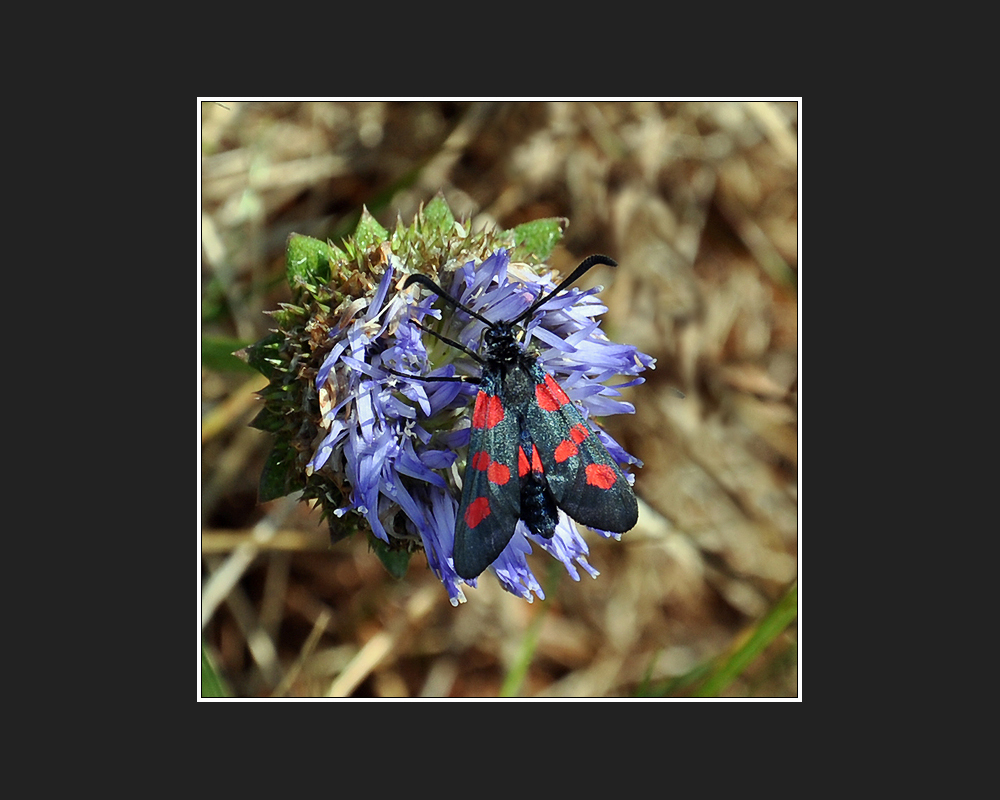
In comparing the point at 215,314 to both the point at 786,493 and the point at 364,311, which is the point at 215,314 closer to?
the point at 364,311

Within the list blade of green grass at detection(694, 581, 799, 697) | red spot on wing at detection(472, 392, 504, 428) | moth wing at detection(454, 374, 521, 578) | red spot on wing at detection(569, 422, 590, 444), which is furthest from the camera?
blade of green grass at detection(694, 581, 799, 697)

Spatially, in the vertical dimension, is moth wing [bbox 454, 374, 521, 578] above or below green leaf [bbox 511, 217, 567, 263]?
below

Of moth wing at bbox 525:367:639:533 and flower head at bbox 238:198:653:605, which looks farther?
flower head at bbox 238:198:653:605

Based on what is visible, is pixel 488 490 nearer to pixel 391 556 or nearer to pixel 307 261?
pixel 391 556

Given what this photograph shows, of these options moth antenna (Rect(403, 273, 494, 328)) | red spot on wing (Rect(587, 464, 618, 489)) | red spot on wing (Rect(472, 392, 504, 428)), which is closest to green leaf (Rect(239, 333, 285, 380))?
→ moth antenna (Rect(403, 273, 494, 328))

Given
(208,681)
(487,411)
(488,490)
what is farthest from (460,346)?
(208,681)

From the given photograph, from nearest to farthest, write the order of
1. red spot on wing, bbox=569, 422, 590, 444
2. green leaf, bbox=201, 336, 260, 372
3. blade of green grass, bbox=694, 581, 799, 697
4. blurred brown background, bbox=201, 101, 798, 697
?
red spot on wing, bbox=569, 422, 590, 444
green leaf, bbox=201, 336, 260, 372
blade of green grass, bbox=694, 581, 799, 697
blurred brown background, bbox=201, 101, 798, 697

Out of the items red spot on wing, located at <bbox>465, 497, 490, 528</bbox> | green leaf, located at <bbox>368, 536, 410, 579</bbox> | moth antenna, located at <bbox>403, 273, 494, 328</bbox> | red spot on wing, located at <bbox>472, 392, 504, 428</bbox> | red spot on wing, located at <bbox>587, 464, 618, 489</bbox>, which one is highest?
moth antenna, located at <bbox>403, 273, 494, 328</bbox>

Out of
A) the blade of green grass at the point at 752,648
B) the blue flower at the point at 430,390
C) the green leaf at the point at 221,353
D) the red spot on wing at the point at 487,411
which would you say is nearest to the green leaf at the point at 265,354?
the blue flower at the point at 430,390

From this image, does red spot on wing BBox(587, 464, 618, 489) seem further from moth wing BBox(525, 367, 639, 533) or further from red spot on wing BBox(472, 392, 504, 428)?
red spot on wing BBox(472, 392, 504, 428)
